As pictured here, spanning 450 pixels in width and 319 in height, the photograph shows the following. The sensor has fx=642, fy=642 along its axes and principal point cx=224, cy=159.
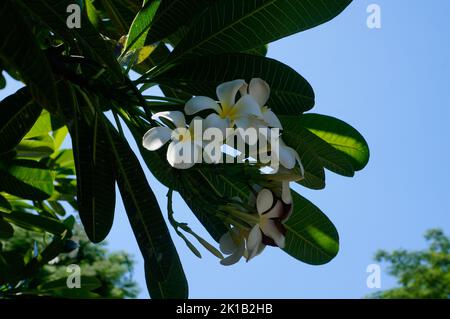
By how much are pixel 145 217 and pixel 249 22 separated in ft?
1.53

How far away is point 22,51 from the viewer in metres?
0.93

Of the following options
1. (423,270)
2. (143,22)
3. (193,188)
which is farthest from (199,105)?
(423,270)

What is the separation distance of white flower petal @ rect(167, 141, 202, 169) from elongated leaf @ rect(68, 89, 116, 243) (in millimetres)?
428

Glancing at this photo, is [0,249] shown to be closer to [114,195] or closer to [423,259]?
[114,195]

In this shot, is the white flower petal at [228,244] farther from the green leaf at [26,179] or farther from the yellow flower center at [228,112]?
the green leaf at [26,179]

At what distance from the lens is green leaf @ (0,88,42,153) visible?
1412 mm

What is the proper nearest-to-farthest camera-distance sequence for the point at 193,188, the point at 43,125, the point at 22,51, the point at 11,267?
the point at 22,51 < the point at 193,188 < the point at 43,125 < the point at 11,267

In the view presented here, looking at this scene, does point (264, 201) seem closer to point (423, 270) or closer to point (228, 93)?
point (228, 93)

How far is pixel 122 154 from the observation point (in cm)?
139

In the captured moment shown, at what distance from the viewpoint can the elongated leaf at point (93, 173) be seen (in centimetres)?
137

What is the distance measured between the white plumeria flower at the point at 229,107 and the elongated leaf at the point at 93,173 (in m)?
0.37

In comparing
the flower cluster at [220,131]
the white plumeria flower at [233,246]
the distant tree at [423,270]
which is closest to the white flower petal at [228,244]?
the white plumeria flower at [233,246]
